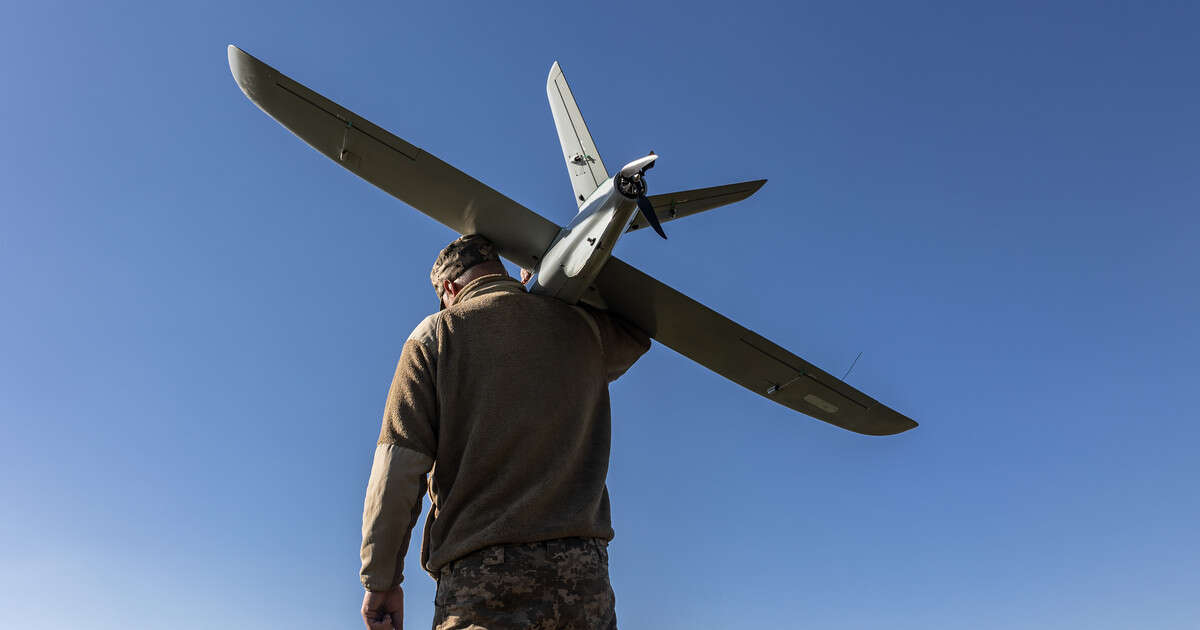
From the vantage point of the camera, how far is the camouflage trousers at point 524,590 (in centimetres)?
447

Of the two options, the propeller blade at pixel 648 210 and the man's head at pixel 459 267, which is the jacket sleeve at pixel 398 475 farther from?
the propeller blade at pixel 648 210

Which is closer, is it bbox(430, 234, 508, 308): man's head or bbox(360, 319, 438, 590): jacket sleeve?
bbox(360, 319, 438, 590): jacket sleeve

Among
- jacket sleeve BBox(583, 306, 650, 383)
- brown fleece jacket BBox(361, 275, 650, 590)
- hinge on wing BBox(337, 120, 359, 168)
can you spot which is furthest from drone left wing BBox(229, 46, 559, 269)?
brown fleece jacket BBox(361, 275, 650, 590)

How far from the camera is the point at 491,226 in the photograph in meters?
7.93

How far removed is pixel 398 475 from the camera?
191 inches

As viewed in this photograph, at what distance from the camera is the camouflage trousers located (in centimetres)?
447

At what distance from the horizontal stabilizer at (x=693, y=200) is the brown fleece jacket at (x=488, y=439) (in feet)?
10.6

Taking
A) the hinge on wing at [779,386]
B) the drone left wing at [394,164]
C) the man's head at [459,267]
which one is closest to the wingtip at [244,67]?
the drone left wing at [394,164]

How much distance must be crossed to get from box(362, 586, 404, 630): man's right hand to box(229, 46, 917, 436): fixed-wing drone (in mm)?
3026

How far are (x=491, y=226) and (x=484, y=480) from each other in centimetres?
365

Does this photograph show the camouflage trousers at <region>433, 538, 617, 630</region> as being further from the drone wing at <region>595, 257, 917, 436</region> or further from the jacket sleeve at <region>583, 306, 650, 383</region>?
the drone wing at <region>595, 257, 917, 436</region>

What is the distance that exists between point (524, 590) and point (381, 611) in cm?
97

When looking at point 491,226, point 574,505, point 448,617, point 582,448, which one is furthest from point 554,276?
point 448,617

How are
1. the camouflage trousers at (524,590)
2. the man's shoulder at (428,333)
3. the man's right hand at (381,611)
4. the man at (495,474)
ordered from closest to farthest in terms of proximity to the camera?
the camouflage trousers at (524,590) → the man at (495,474) → the man's right hand at (381,611) → the man's shoulder at (428,333)
